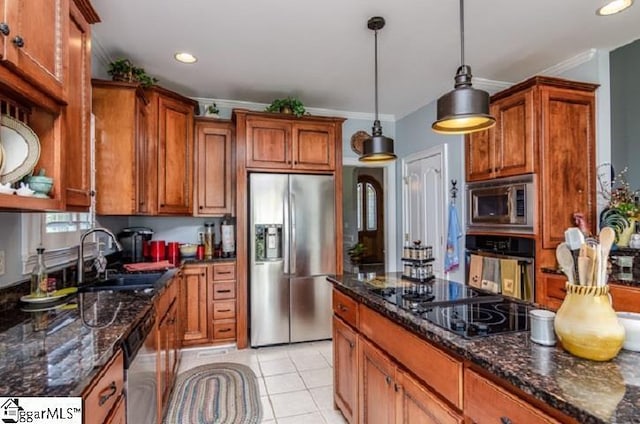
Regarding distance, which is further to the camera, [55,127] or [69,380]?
[55,127]

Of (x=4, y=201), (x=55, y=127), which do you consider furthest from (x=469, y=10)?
(x=4, y=201)

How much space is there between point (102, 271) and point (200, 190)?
1470 millimetres

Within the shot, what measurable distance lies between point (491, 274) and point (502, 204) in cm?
64

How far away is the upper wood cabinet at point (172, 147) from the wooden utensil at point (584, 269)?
3172 mm

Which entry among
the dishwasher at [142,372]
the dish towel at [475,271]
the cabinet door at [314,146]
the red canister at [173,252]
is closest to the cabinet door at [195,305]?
the red canister at [173,252]

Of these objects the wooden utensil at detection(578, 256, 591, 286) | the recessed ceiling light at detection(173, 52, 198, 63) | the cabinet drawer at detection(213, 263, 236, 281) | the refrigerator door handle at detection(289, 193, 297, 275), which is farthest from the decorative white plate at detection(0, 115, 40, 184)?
the refrigerator door handle at detection(289, 193, 297, 275)

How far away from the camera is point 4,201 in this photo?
1172mm

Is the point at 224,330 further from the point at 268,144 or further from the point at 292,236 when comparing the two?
the point at 268,144

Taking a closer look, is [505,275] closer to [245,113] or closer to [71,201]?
[245,113]

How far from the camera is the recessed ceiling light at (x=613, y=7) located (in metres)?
2.30

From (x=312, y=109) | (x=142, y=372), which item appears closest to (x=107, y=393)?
(x=142, y=372)

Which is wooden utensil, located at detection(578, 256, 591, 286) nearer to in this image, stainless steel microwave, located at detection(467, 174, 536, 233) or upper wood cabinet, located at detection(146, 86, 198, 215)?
stainless steel microwave, located at detection(467, 174, 536, 233)

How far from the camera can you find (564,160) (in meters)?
2.97

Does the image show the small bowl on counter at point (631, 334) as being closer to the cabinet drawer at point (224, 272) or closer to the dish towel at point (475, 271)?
the dish towel at point (475, 271)
